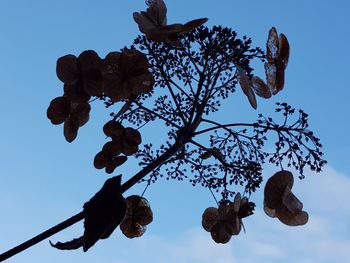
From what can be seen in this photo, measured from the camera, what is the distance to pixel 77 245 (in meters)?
1.14

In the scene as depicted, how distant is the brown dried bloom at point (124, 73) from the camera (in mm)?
1334

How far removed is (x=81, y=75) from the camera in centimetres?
129

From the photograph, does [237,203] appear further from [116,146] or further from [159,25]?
[159,25]

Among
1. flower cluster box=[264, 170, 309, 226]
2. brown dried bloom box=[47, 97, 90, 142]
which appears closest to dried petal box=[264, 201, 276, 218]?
flower cluster box=[264, 170, 309, 226]

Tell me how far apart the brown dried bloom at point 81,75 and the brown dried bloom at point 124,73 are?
0.11 feet

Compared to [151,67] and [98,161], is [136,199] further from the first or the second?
[151,67]

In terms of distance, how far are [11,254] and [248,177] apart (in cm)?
85

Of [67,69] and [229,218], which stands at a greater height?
[67,69]

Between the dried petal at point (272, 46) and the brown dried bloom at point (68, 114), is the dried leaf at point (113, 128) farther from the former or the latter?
the dried petal at point (272, 46)

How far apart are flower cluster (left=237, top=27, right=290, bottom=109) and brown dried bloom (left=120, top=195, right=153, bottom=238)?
0.46 metres

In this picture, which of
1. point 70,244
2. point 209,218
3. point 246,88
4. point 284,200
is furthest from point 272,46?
point 70,244

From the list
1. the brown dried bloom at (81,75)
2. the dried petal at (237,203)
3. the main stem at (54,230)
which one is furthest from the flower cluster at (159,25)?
the dried petal at (237,203)

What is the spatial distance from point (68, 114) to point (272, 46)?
62 cm

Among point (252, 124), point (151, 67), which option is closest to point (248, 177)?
point (252, 124)
